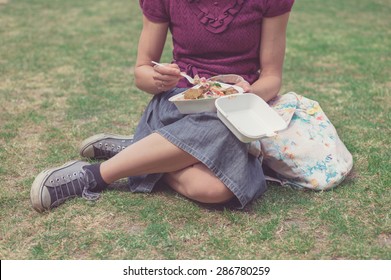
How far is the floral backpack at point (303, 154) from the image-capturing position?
8.51 ft

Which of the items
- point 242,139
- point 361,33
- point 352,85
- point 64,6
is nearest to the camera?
point 242,139

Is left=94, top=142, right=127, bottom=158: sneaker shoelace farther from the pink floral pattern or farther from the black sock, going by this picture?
the pink floral pattern

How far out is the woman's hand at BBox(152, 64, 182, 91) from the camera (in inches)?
94.0

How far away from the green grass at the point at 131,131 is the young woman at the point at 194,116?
0.29 ft

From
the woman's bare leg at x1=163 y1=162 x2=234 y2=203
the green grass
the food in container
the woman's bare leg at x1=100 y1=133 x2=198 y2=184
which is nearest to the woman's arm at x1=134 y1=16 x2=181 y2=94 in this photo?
the food in container

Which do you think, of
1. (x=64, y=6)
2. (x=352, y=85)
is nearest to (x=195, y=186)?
(x=352, y=85)

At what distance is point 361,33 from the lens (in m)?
6.72

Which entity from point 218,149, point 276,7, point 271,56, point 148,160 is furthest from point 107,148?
point 276,7

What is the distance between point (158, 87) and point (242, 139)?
480mm

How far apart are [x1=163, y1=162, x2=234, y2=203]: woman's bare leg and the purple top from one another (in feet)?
1.40

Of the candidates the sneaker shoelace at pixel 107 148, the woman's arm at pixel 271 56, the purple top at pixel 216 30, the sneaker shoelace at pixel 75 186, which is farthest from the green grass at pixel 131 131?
the purple top at pixel 216 30

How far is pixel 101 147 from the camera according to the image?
117 inches

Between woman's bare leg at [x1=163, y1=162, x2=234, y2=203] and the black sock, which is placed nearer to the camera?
woman's bare leg at [x1=163, y1=162, x2=234, y2=203]

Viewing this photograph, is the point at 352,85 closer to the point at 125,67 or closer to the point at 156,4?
the point at 125,67
